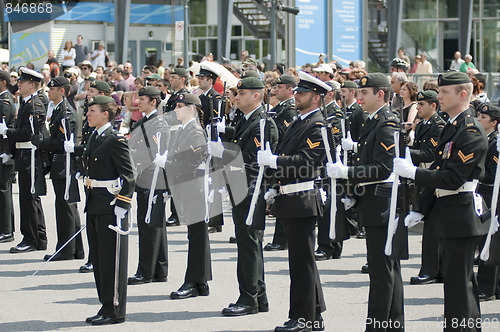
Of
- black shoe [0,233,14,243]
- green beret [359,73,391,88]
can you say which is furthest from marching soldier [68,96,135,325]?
black shoe [0,233,14,243]

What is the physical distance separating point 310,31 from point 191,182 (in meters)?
14.8

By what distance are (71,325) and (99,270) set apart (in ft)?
1.76

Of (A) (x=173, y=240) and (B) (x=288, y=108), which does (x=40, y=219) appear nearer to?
(A) (x=173, y=240)

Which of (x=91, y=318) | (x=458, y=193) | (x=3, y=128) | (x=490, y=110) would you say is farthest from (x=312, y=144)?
(x=3, y=128)

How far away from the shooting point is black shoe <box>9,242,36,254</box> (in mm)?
11248

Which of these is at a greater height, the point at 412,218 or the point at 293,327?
the point at 412,218

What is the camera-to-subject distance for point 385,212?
681cm

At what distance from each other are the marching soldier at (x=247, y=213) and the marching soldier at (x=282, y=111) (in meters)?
1.11

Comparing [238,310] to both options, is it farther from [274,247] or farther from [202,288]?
[274,247]

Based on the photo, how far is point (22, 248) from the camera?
444 inches

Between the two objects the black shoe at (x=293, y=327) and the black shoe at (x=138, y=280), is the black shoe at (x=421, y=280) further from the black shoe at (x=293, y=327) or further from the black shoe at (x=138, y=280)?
the black shoe at (x=138, y=280)

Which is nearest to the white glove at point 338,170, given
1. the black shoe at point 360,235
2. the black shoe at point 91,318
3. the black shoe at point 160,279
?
the black shoe at point 91,318

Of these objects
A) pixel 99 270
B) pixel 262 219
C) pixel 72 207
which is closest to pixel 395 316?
pixel 262 219

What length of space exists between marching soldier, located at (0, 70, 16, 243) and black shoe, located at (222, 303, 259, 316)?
4.84 m
